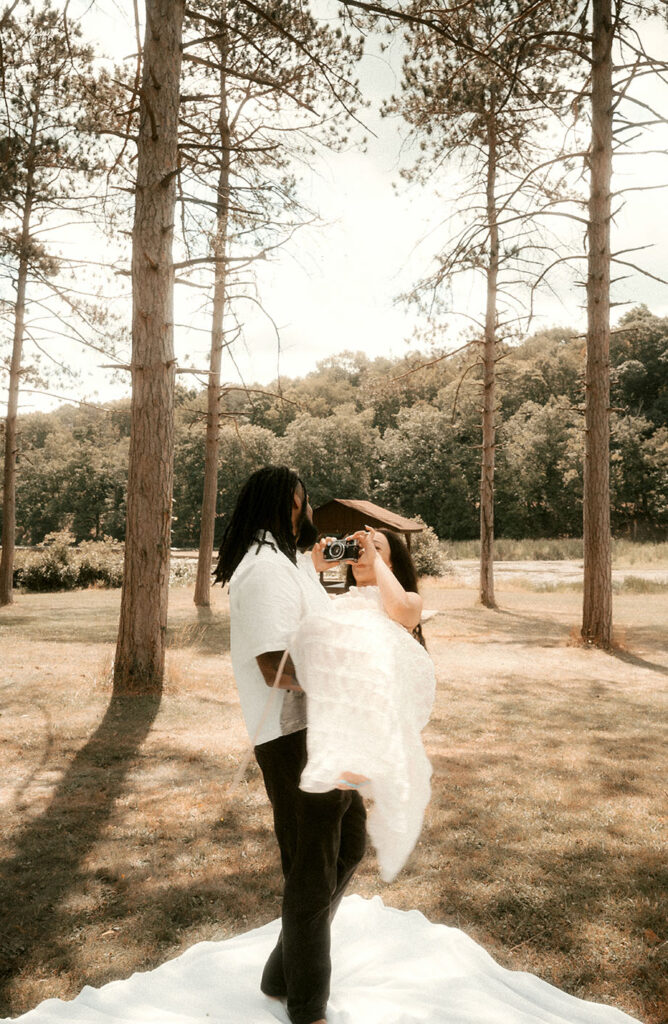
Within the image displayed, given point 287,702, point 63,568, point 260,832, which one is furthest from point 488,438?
point 287,702

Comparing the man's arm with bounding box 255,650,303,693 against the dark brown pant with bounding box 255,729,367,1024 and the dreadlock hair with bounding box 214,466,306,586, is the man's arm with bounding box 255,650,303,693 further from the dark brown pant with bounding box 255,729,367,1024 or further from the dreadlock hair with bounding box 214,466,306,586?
the dreadlock hair with bounding box 214,466,306,586

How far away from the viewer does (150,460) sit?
677 centimetres

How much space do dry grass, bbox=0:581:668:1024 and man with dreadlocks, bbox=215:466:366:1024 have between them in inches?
37.7

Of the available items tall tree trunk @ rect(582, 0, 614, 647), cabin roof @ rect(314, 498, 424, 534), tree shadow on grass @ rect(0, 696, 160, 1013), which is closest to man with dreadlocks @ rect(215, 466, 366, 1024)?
tree shadow on grass @ rect(0, 696, 160, 1013)

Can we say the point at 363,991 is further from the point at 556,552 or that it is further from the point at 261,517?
the point at 556,552

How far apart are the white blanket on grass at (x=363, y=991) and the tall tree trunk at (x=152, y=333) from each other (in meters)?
4.30

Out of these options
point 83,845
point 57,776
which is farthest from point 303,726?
point 57,776

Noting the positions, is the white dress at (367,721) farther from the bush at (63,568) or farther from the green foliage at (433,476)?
the green foliage at (433,476)

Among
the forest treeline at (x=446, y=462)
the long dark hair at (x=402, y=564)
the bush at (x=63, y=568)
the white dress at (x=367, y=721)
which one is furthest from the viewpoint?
the forest treeline at (x=446, y=462)

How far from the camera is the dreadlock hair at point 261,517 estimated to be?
2158 mm

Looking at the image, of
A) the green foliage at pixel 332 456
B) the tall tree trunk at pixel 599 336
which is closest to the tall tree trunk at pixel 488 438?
the tall tree trunk at pixel 599 336

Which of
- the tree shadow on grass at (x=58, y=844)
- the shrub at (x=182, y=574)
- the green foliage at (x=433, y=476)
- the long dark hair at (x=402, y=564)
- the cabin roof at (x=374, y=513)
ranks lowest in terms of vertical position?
the shrub at (x=182, y=574)

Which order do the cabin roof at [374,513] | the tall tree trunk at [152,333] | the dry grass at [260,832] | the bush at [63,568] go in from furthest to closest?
the bush at [63,568], the cabin roof at [374,513], the tall tree trunk at [152,333], the dry grass at [260,832]

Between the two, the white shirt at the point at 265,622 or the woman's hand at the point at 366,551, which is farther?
the woman's hand at the point at 366,551
